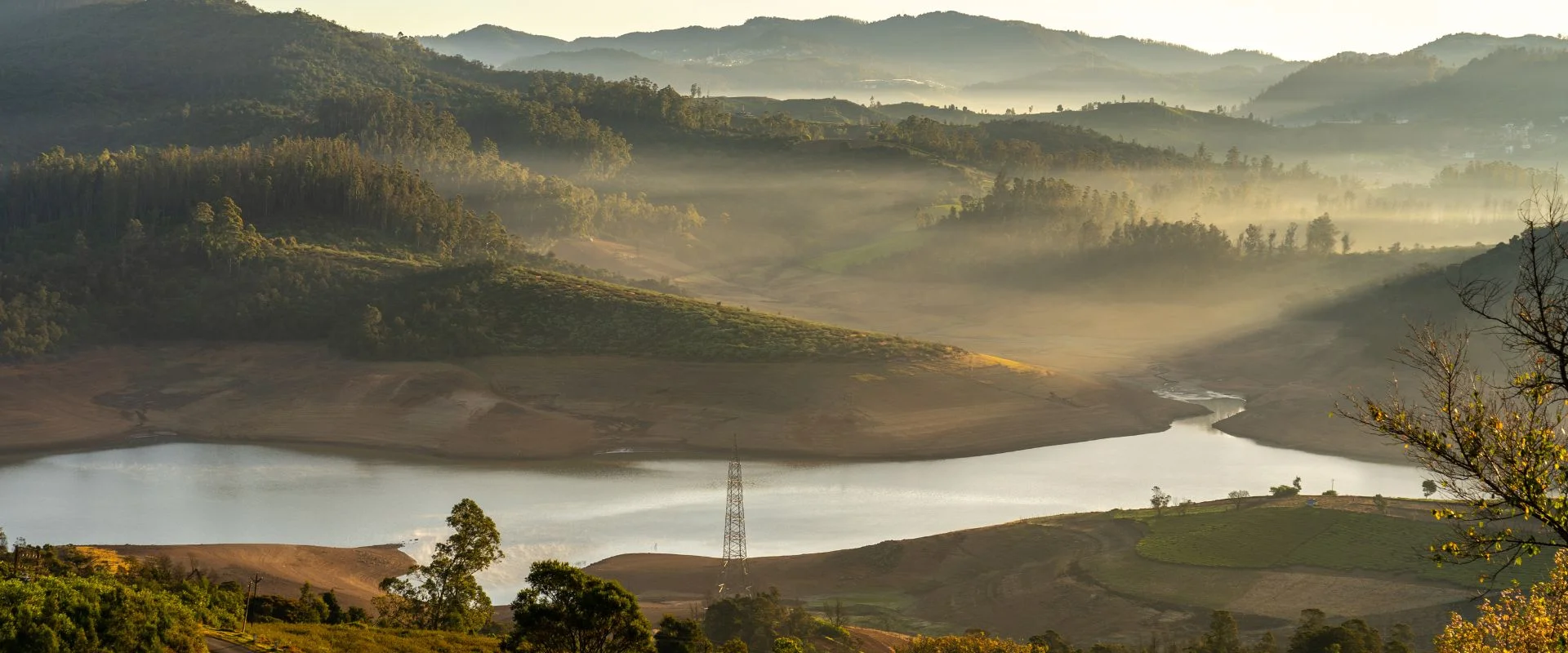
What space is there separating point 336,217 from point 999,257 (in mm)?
62732

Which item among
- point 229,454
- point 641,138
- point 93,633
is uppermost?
point 641,138

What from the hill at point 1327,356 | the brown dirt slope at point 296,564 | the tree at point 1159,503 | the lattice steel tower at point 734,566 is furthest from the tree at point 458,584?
the hill at point 1327,356

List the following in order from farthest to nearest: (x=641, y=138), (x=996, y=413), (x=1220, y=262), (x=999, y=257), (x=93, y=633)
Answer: (x=641, y=138) < (x=999, y=257) < (x=1220, y=262) < (x=996, y=413) < (x=93, y=633)

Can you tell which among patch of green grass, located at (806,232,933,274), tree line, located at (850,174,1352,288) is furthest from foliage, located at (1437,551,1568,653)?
patch of green grass, located at (806,232,933,274)

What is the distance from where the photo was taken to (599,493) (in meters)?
71.4

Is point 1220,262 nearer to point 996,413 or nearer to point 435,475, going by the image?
point 996,413

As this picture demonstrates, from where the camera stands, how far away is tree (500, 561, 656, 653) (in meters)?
28.1

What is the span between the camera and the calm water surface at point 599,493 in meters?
62.4

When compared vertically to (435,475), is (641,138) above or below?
above

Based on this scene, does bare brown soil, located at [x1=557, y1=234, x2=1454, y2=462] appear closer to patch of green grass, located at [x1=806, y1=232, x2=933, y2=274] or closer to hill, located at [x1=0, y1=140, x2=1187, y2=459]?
patch of green grass, located at [x1=806, y1=232, x2=933, y2=274]

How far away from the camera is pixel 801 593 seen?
52.5 m

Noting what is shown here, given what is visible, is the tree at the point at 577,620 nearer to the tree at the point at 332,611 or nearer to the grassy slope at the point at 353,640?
the grassy slope at the point at 353,640

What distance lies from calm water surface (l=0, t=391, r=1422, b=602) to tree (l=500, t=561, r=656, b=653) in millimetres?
25046

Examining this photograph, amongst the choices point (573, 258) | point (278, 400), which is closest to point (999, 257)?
point (573, 258)
